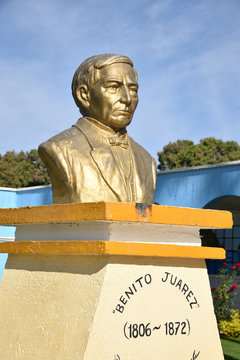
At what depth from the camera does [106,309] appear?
8.66 ft

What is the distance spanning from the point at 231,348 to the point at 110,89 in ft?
19.0

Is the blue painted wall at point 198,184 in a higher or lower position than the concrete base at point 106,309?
higher

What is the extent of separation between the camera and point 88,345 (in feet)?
8.35

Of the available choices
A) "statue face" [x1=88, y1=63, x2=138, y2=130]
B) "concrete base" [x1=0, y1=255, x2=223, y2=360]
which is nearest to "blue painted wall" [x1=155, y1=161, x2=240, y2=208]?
"statue face" [x1=88, y1=63, x2=138, y2=130]

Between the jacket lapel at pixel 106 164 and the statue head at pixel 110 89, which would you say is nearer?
the jacket lapel at pixel 106 164

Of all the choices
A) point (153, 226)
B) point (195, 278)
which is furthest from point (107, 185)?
point (195, 278)

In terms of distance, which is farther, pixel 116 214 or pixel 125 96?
pixel 125 96

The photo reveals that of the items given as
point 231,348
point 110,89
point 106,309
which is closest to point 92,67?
point 110,89

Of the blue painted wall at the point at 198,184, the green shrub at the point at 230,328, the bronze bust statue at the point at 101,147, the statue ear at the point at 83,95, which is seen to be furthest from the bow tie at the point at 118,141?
the green shrub at the point at 230,328

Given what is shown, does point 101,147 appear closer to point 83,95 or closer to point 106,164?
point 106,164

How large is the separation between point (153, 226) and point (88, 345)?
2.50 ft

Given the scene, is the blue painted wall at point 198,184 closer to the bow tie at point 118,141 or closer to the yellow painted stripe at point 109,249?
the bow tie at point 118,141

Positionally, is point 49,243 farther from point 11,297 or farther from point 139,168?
point 139,168

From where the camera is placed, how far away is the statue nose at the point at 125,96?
3.54m
